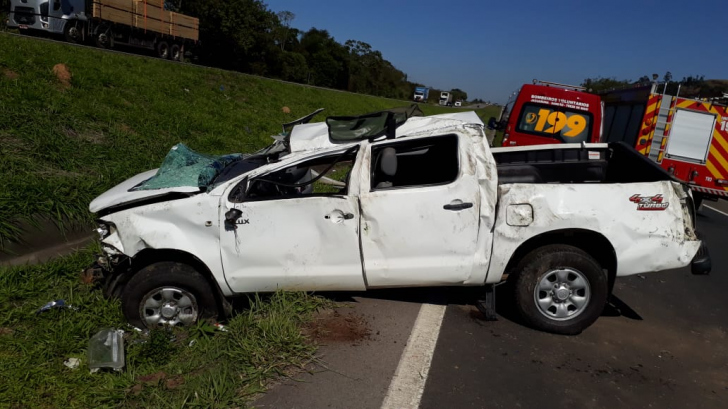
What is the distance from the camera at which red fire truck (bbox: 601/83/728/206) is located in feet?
30.9

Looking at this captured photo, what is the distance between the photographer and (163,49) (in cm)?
2509

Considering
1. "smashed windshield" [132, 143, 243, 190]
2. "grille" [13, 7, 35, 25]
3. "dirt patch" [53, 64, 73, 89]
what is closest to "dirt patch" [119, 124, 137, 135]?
"dirt patch" [53, 64, 73, 89]

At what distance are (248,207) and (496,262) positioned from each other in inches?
82.9

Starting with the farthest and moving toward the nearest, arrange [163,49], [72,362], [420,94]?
[420,94] < [163,49] < [72,362]

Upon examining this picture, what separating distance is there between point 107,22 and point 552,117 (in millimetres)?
18874

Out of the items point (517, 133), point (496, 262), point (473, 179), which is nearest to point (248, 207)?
point (473, 179)

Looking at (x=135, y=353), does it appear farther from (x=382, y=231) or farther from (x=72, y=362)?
(x=382, y=231)

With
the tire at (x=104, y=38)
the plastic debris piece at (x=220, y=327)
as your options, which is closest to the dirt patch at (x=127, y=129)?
the plastic debris piece at (x=220, y=327)

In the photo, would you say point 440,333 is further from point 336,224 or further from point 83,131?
point 83,131

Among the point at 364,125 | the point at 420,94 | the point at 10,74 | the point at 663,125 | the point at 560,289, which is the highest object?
the point at 420,94

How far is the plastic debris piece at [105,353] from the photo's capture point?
3.59 m

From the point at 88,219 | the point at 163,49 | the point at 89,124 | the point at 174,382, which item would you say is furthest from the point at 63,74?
the point at 163,49

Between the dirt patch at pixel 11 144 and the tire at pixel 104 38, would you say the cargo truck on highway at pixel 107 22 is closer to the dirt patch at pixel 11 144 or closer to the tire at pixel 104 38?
the tire at pixel 104 38

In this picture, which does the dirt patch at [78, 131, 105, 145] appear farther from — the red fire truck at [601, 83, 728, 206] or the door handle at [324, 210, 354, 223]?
the red fire truck at [601, 83, 728, 206]
